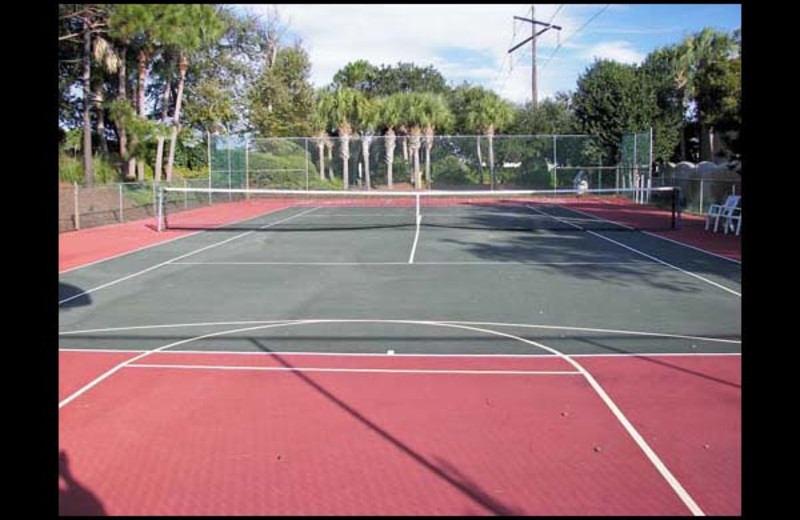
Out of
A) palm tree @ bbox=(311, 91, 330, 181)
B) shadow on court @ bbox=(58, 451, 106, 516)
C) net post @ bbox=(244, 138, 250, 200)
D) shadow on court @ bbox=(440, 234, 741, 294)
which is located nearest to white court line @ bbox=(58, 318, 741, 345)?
shadow on court @ bbox=(440, 234, 741, 294)

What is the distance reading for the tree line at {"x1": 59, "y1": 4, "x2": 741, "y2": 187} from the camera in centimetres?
3763

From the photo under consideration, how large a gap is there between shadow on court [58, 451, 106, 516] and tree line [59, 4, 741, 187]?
95.4ft

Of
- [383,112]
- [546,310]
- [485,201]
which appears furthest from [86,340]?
[383,112]

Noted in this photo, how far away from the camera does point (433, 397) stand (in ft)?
27.5

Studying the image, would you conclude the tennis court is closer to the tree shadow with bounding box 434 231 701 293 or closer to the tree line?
the tree shadow with bounding box 434 231 701 293

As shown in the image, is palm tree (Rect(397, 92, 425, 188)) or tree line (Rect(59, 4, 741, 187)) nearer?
tree line (Rect(59, 4, 741, 187))

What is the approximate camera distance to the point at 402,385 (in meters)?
8.88

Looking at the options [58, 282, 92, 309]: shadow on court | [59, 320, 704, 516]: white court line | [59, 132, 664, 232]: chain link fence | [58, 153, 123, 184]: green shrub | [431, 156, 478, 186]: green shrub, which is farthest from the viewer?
[431, 156, 478, 186]: green shrub

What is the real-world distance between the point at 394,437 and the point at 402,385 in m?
1.80

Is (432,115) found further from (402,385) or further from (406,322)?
(402,385)

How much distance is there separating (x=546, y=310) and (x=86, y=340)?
734cm

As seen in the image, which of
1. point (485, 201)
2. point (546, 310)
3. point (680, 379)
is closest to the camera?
point (680, 379)
